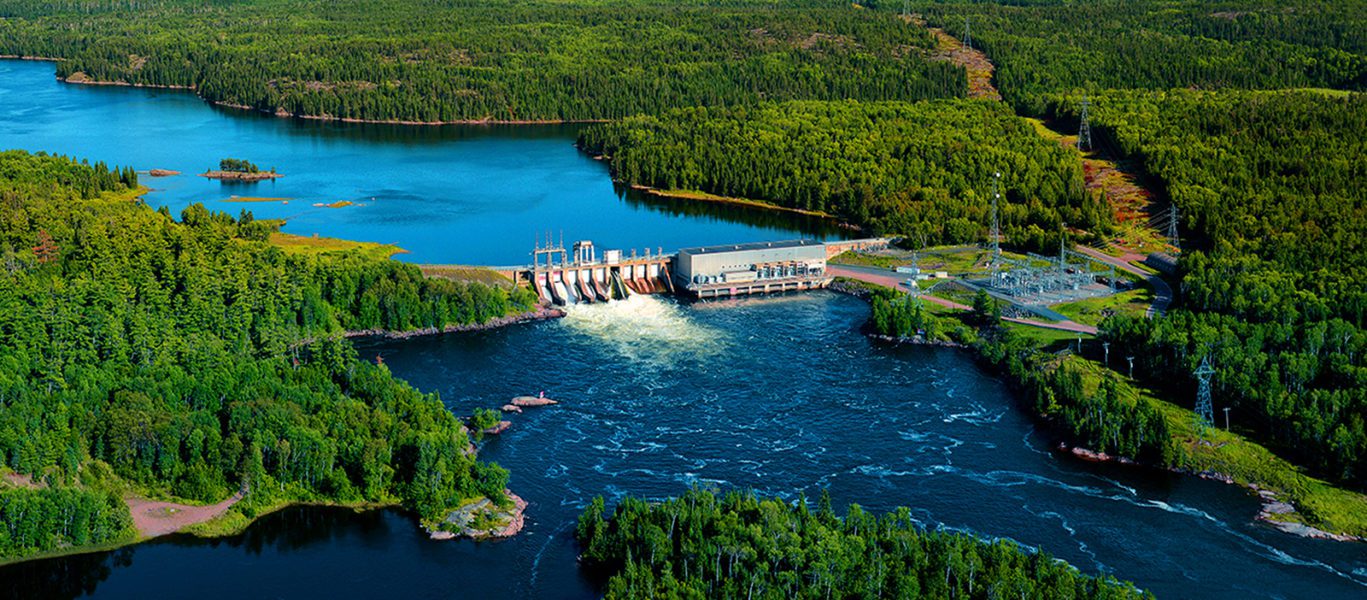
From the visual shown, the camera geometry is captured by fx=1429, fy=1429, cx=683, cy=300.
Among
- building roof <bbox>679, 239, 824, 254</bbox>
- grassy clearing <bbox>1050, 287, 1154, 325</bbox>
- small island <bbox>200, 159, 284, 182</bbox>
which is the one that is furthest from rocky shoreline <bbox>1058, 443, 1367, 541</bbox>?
small island <bbox>200, 159, 284, 182</bbox>

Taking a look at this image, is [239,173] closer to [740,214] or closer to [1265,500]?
[740,214]


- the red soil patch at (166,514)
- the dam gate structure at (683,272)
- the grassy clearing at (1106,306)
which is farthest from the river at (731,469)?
the grassy clearing at (1106,306)

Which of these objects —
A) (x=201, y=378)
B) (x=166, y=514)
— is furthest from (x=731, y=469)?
(x=201, y=378)

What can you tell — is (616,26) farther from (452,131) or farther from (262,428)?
(262,428)

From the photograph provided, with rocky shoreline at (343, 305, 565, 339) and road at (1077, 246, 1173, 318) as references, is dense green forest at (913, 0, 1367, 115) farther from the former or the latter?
rocky shoreline at (343, 305, 565, 339)

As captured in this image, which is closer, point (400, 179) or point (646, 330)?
point (646, 330)

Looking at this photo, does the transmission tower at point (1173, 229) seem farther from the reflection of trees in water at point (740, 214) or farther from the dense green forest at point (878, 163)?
the reflection of trees in water at point (740, 214)
